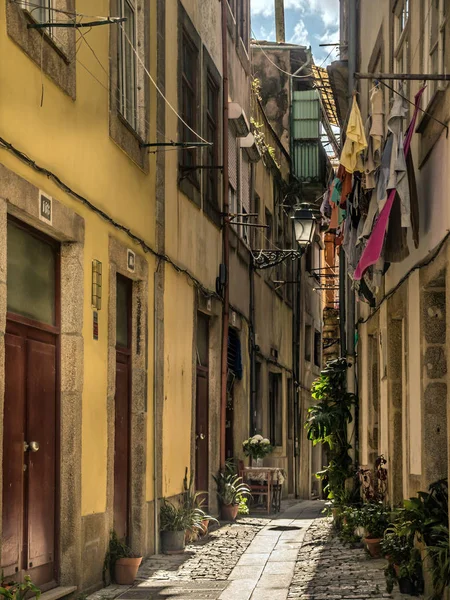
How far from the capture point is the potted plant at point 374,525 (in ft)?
36.3

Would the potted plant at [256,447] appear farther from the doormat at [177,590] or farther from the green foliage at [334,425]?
the doormat at [177,590]

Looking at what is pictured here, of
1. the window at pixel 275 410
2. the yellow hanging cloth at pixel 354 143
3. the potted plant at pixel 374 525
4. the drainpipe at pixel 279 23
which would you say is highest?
the drainpipe at pixel 279 23

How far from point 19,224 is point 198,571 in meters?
4.24

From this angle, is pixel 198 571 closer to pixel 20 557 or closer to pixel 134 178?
pixel 20 557

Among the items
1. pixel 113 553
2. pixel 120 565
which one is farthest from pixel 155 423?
pixel 120 565

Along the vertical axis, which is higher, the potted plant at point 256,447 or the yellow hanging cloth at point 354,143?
the yellow hanging cloth at point 354,143

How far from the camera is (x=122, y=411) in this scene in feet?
36.9

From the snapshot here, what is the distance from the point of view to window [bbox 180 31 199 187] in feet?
46.8

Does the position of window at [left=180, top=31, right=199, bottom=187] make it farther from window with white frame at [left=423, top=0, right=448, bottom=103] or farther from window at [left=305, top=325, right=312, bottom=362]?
window at [left=305, top=325, right=312, bottom=362]

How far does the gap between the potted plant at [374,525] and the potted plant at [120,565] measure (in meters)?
2.48

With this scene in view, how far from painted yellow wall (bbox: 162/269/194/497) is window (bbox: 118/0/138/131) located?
2094mm

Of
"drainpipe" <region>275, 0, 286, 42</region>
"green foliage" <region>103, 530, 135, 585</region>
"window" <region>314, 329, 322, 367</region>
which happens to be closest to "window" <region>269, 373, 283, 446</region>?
"window" <region>314, 329, 322, 367</region>

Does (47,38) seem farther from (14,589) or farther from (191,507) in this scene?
(191,507)

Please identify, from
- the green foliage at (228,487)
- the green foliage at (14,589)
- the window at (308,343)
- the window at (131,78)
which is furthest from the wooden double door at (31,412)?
the window at (308,343)
